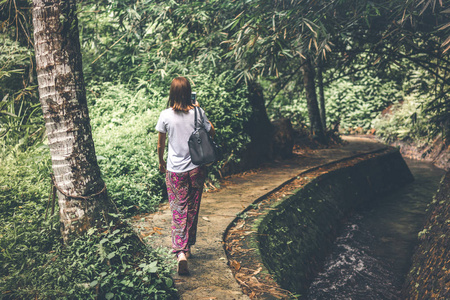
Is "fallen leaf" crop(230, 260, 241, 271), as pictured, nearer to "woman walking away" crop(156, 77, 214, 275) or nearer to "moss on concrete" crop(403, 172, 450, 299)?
"woman walking away" crop(156, 77, 214, 275)

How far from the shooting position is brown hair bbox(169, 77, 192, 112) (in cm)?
368

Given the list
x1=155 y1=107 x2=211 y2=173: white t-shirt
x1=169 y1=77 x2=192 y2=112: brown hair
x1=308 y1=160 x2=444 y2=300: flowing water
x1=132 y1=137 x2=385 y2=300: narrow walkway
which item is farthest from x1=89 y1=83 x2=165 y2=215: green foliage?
x1=308 y1=160 x2=444 y2=300: flowing water

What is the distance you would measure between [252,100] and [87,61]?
4.08 meters

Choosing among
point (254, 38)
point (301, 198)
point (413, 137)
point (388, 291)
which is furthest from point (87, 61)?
point (413, 137)

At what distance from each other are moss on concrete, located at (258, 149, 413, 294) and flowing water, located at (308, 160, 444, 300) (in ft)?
0.67

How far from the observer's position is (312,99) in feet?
36.7

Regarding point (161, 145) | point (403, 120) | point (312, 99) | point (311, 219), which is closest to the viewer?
point (161, 145)

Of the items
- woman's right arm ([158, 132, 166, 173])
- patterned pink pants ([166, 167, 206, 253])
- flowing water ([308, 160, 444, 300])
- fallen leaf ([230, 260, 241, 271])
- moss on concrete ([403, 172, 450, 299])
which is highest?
woman's right arm ([158, 132, 166, 173])

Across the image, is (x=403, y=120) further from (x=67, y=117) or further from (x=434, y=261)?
(x=67, y=117)

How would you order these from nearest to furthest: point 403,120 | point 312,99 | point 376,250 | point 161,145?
point 161,145 → point 376,250 → point 312,99 → point 403,120

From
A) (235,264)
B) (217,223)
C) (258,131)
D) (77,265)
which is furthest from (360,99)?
(77,265)

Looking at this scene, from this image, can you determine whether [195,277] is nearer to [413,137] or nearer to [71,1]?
[71,1]

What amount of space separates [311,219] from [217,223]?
2148mm

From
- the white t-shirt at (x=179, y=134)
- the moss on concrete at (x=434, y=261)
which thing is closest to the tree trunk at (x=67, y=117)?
the white t-shirt at (x=179, y=134)
